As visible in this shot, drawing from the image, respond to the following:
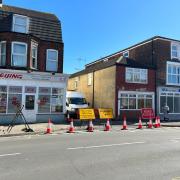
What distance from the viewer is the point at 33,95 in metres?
26.0

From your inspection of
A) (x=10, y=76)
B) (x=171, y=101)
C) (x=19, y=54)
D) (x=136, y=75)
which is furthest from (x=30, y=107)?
(x=171, y=101)

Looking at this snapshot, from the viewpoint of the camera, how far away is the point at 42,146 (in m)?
12.8

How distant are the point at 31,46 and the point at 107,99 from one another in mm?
10366

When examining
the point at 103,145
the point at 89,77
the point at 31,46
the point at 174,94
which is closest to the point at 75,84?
the point at 89,77

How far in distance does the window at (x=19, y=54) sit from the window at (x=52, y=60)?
2308mm

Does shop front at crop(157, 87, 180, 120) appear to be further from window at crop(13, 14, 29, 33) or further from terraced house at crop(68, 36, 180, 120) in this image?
window at crop(13, 14, 29, 33)

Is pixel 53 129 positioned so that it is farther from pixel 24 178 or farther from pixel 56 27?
pixel 24 178

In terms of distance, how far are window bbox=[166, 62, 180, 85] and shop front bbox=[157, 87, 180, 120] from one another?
2.67ft

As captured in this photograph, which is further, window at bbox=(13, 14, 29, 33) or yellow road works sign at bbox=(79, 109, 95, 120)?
window at bbox=(13, 14, 29, 33)

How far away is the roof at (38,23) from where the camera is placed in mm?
26547

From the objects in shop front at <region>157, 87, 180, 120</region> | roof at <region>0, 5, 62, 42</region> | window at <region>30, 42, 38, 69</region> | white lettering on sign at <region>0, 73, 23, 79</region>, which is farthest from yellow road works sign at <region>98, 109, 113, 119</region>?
shop front at <region>157, 87, 180, 120</region>

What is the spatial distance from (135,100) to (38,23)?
12.5 metres

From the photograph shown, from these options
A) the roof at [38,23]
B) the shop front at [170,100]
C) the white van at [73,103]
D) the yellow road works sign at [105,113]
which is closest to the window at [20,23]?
the roof at [38,23]

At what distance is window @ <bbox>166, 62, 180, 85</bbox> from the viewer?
3525 centimetres
